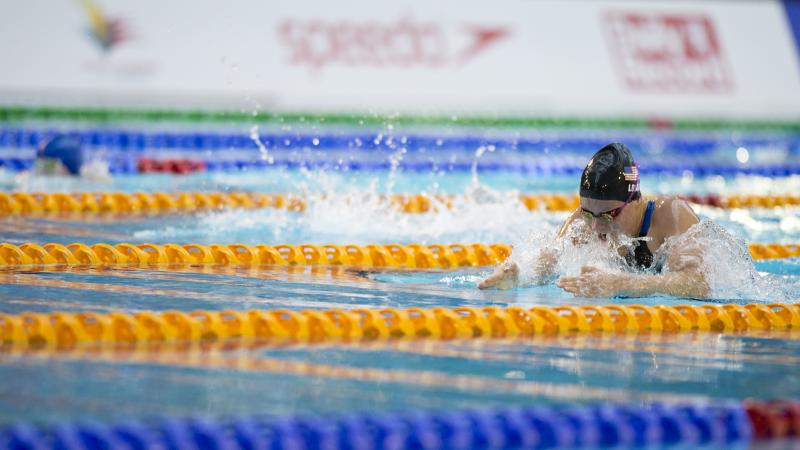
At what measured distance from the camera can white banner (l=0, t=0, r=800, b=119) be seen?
10.7m

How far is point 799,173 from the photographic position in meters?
10.2

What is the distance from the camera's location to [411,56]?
11.9 m

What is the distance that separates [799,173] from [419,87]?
12.5 feet

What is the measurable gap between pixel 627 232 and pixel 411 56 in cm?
761

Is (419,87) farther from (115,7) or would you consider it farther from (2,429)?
(2,429)

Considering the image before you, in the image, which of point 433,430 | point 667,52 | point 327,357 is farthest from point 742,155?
point 433,430

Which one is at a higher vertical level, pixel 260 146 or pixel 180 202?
pixel 260 146

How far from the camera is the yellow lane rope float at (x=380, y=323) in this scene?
3799 mm

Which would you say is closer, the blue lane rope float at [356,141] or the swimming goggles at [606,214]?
the swimming goggles at [606,214]

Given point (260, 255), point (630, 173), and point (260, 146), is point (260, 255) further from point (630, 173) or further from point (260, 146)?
point (260, 146)

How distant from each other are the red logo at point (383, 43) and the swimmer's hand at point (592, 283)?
24.3 ft

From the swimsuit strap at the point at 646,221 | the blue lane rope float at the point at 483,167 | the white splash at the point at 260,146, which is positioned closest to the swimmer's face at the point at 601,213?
the swimsuit strap at the point at 646,221

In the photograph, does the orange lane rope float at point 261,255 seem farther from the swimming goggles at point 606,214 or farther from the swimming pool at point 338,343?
the swimming goggles at point 606,214

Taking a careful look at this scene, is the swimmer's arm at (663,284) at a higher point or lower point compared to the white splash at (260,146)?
lower
